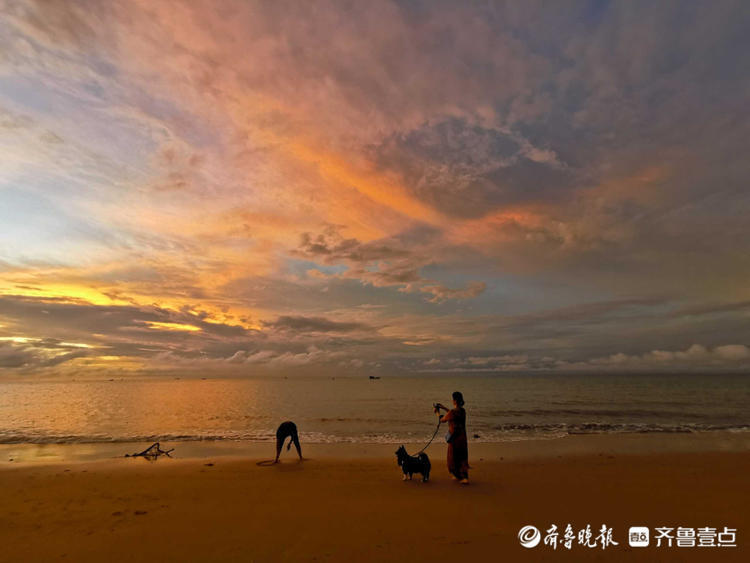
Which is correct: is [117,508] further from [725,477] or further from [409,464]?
[725,477]

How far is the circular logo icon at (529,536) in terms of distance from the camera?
22.6 ft

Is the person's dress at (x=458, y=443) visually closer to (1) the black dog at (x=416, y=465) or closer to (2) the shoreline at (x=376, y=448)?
(1) the black dog at (x=416, y=465)

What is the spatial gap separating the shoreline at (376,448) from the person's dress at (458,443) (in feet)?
16.6

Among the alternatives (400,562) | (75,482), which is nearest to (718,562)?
(400,562)

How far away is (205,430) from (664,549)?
1019 inches

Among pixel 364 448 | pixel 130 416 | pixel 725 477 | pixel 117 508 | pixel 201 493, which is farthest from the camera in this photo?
pixel 130 416

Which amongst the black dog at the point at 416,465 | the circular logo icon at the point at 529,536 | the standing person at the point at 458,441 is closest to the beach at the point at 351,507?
the circular logo icon at the point at 529,536

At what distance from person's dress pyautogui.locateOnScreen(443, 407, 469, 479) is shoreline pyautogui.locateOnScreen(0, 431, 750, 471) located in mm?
5059

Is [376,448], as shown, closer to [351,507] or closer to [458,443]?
[458,443]

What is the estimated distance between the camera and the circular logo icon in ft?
22.6

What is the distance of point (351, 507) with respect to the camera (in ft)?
29.5

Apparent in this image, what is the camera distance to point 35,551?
690 cm

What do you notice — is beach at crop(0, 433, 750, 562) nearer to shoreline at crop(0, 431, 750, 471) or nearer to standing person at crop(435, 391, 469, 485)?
standing person at crop(435, 391, 469, 485)

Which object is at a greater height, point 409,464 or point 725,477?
point 409,464
